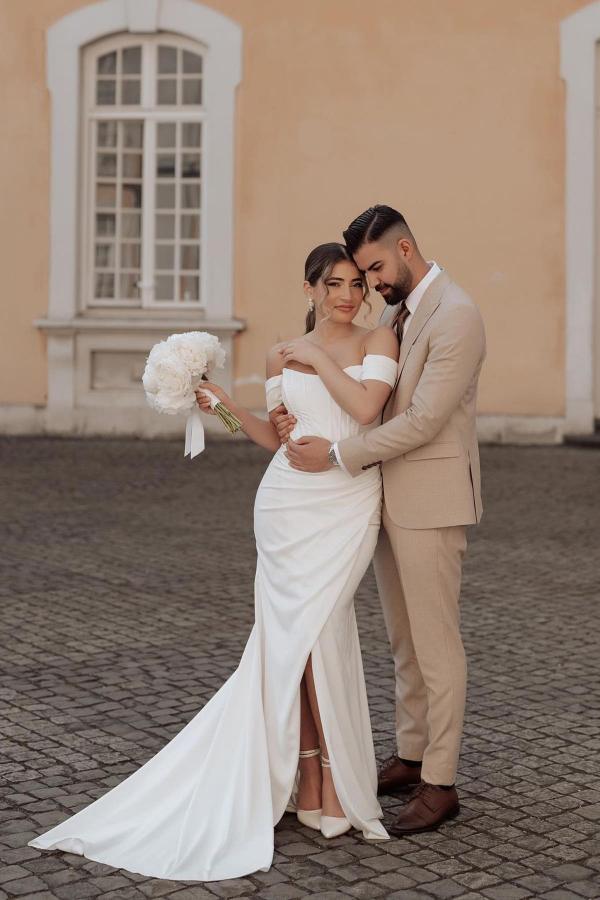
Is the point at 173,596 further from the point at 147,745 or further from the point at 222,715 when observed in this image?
the point at 222,715

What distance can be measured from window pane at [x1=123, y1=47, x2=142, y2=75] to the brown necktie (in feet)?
35.7

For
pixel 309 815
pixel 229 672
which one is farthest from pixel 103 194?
pixel 309 815

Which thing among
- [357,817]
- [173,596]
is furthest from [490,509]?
[357,817]

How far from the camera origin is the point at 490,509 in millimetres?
10406

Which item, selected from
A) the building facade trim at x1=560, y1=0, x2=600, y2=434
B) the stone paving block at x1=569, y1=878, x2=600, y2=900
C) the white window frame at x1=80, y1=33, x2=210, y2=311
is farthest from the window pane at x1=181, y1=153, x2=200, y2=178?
the stone paving block at x1=569, y1=878, x2=600, y2=900

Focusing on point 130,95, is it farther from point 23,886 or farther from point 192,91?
point 23,886

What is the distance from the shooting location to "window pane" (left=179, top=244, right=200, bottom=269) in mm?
14773

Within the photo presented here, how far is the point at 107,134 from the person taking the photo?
14.8 metres

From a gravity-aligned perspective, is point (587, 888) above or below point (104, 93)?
below

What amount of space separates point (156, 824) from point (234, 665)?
81.2 inches

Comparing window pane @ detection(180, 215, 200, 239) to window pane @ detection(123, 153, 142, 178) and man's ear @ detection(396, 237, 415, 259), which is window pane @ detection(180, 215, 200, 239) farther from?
man's ear @ detection(396, 237, 415, 259)

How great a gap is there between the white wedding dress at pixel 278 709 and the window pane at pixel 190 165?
10.6m

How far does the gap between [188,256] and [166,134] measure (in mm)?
1205

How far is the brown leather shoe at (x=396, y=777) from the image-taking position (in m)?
4.55
